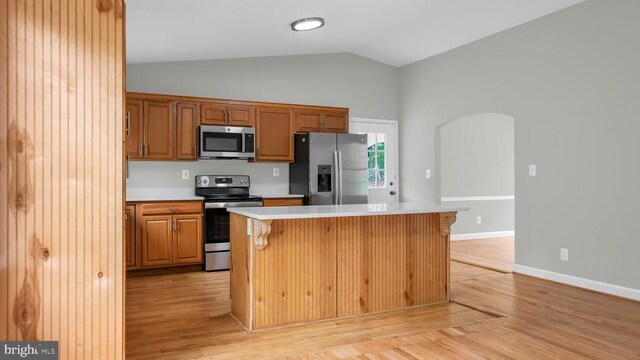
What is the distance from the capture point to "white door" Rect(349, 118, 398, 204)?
21.9 ft

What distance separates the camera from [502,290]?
13.6ft

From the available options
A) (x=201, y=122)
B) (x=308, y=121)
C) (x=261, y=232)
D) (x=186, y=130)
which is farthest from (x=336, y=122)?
(x=261, y=232)

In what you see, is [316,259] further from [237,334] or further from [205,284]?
[205,284]

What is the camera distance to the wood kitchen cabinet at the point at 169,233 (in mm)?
4758

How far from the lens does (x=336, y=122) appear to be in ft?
20.2

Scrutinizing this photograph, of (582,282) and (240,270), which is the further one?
(582,282)

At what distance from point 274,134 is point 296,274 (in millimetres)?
2884

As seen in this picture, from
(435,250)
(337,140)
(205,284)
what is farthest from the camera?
(337,140)

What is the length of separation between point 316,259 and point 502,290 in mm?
1978

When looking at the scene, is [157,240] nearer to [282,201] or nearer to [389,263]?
[282,201]

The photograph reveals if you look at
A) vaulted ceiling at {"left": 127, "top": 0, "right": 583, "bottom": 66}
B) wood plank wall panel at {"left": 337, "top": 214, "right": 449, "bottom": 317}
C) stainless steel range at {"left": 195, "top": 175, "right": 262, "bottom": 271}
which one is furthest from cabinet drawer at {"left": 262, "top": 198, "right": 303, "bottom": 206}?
wood plank wall panel at {"left": 337, "top": 214, "right": 449, "bottom": 317}

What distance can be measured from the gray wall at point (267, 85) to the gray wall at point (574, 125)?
4.90 ft

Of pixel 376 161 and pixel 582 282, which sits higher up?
pixel 376 161

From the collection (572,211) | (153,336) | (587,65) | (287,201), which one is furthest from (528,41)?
(153,336)
